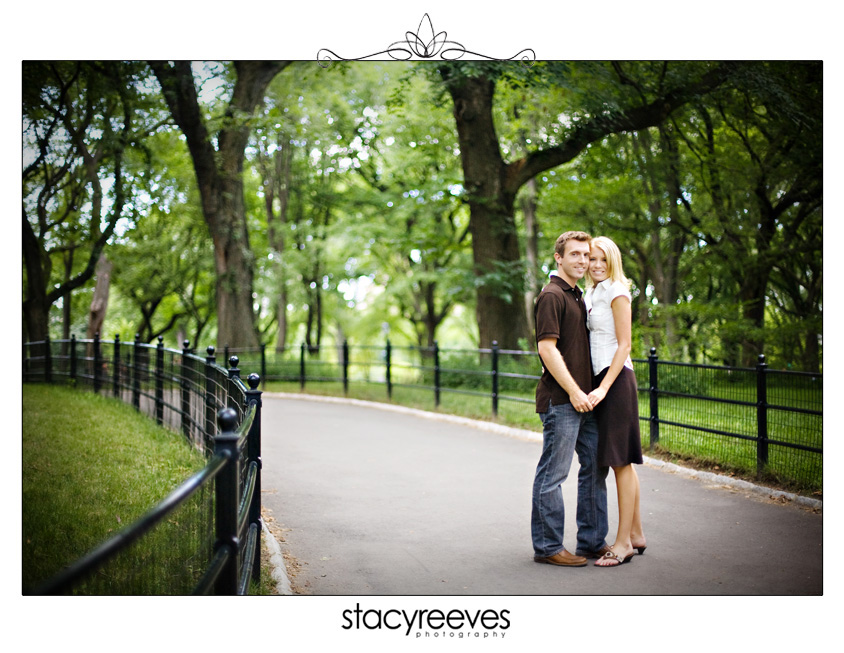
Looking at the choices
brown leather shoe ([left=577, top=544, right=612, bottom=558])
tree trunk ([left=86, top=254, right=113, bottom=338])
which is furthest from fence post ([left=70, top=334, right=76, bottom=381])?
brown leather shoe ([left=577, top=544, right=612, bottom=558])

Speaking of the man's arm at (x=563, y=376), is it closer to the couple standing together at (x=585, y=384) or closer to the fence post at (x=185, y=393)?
the couple standing together at (x=585, y=384)

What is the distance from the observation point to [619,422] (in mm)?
4301

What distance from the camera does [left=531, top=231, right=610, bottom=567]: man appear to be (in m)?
4.19

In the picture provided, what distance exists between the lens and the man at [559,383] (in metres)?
4.19

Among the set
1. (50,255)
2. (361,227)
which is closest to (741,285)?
(50,255)

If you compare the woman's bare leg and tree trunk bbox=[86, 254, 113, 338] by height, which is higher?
tree trunk bbox=[86, 254, 113, 338]

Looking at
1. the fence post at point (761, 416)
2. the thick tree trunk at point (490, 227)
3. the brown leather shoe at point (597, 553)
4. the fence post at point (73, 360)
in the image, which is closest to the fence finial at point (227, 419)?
the brown leather shoe at point (597, 553)

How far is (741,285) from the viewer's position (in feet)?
43.0

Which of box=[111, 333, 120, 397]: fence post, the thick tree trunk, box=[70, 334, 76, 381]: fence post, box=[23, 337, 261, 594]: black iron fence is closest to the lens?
box=[23, 337, 261, 594]: black iron fence

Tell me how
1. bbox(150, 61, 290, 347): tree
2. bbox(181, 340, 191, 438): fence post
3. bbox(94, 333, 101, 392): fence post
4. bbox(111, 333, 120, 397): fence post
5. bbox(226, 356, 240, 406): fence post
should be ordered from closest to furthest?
bbox(226, 356, 240, 406): fence post, bbox(181, 340, 191, 438): fence post, bbox(150, 61, 290, 347): tree, bbox(111, 333, 120, 397): fence post, bbox(94, 333, 101, 392): fence post

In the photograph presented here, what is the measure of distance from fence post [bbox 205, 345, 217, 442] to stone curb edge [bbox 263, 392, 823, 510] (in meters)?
4.18

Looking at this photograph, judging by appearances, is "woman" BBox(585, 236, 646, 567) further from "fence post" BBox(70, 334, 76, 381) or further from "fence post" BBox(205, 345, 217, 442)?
"fence post" BBox(70, 334, 76, 381)

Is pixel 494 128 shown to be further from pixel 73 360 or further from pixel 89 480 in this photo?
pixel 89 480

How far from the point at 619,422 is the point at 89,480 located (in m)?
4.19
